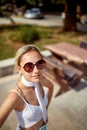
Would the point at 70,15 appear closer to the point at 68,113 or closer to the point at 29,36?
the point at 29,36

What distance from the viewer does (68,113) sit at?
4.70m

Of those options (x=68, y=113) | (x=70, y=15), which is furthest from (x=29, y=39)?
(x=68, y=113)

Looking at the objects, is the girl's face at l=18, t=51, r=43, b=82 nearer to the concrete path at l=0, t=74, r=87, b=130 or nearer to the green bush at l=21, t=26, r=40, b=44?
the concrete path at l=0, t=74, r=87, b=130

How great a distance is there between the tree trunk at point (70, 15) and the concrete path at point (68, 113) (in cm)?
910

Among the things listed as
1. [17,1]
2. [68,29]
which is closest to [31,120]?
[68,29]

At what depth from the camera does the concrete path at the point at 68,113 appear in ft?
14.5

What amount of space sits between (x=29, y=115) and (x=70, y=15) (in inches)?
483

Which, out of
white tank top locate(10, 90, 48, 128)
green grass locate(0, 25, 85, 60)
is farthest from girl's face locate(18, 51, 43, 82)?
green grass locate(0, 25, 85, 60)

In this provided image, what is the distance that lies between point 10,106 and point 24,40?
949cm

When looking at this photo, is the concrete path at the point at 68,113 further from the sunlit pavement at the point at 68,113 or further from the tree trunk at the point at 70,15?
the tree trunk at the point at 70,15

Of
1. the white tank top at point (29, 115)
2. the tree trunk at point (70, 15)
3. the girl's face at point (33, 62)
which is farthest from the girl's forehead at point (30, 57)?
the tree trunk at point (70, 15)

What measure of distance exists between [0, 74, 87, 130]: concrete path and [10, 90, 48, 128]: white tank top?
1860 millimetres

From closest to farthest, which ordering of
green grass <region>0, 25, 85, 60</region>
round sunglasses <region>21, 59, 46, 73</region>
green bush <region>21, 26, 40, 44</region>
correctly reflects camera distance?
round sunglasses <region>21, 59, 46, 73</region> → green grass <region>0, 25, 85, 60</region> → green bush <region>21, 26, 40, 44</region>

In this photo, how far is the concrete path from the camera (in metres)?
4.41
